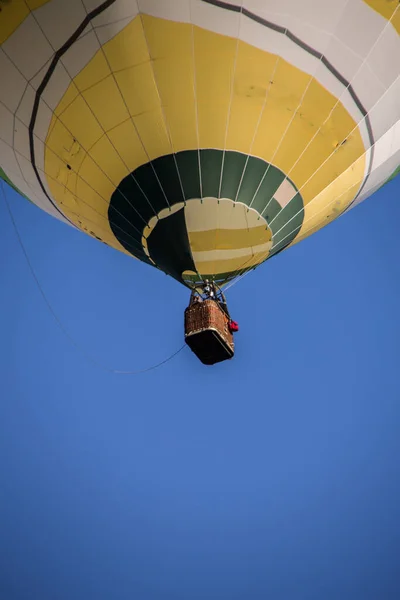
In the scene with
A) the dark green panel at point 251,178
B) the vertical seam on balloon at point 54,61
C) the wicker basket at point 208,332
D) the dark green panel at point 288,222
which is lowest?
the wicker basket at point 208,332

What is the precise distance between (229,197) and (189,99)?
0.93 metres

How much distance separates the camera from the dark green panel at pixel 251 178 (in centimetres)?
512

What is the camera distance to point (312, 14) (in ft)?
15.0

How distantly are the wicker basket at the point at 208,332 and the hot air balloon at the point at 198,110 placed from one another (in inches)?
2.4

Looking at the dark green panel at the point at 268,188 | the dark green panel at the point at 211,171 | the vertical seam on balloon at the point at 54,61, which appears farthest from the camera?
the dark green panel at the point at 268,188

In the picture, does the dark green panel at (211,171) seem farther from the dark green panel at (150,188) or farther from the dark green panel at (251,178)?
the dark green panel at (150,188)

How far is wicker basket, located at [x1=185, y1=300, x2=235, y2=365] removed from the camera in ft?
17.7

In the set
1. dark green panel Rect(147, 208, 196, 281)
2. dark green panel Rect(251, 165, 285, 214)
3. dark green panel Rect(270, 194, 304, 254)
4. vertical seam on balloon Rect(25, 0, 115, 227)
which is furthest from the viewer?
dark green panel Rect(270, 194, 304, 254)

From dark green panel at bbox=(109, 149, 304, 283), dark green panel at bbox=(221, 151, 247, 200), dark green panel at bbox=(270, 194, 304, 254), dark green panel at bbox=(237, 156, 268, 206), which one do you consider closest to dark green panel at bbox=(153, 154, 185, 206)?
dark green panel at bbox=(109, 149, 304, 283)

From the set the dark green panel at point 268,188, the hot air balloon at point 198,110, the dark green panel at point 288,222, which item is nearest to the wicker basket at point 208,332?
the hot air balloon at point 198,110

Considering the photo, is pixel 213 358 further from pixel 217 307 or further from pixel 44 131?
pixel 44 131

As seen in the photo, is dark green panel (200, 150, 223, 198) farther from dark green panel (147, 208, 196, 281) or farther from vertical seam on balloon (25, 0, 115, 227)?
vertical seam on balloon (25, 0, 115, 227)

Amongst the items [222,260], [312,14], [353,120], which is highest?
[312,14]

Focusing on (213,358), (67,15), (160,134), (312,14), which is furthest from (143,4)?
(213,358)
